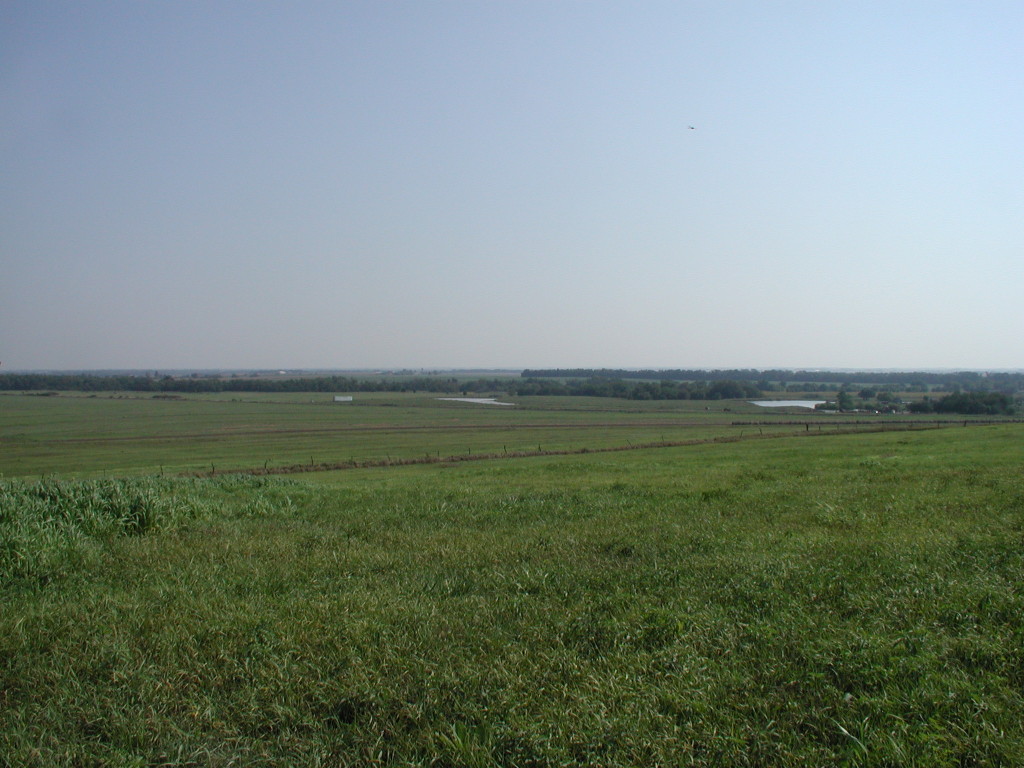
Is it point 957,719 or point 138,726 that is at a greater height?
point 957,719

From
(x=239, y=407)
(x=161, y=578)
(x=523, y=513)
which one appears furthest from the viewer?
(x=239, y=407)

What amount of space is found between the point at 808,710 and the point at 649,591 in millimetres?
2544

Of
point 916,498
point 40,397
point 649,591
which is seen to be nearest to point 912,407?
point 916,498

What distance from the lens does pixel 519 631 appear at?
5.83 m

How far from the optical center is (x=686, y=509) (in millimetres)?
11680

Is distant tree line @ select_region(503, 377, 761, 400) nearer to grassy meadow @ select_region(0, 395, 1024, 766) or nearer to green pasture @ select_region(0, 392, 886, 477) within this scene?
green pasture @ select_region(0, 392, 886, 477)

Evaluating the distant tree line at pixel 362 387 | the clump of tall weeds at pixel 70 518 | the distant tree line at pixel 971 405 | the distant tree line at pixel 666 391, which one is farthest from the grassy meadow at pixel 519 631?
the distant tree line at pixel 362 387

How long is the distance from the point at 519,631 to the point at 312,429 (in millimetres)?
80632

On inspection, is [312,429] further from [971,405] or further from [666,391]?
[666,391]

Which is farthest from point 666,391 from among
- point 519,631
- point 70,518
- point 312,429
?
point 519,631

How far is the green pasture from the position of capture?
50838 millimetres

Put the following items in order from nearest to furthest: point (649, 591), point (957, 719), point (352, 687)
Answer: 1. point (957, 719)
2. point (352, 687)
3. point (649, 591)

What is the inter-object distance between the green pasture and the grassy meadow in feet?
108

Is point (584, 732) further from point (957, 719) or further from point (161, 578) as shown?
point (161, 578)
